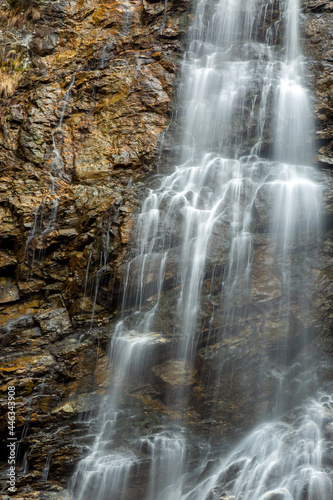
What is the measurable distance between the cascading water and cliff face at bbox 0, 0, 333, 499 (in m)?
0.19

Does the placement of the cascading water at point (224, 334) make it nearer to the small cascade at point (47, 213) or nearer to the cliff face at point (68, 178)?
the cliff face at point (68, 178)

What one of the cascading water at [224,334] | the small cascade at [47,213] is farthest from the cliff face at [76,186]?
the cascading water at [224,334]

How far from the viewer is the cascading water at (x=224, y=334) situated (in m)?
7.11

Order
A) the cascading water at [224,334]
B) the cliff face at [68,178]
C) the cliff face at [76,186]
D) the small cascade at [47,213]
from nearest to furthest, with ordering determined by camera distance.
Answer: the cascading water at [224,334]
the cliff face at [76,186]
the cliff face at [68,178]
the small cascade at [47,213]

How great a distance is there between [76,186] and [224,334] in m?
5.64

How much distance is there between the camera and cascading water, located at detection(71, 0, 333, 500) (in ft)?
23.3

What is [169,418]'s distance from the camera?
317 inches

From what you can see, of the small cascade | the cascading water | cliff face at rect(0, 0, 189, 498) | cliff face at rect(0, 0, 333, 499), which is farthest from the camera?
the small cascade

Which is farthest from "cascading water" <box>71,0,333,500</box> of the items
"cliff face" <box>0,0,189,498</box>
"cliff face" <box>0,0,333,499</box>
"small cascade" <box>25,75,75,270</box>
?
"small cascade" <box>25,75,75,270</box>

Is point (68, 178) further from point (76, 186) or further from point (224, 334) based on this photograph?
point (224, 334)

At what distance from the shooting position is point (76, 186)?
1049 centimetres

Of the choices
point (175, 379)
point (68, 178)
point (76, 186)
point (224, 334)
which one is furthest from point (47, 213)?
point (224, 334)

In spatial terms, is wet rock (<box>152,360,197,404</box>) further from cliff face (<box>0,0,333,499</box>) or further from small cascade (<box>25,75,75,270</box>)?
small cascade (<box>25,75,75,270</box>)

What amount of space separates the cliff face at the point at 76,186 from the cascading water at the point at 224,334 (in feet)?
0.63
